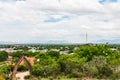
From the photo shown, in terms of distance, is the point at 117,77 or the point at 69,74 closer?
A: the point at 117,77

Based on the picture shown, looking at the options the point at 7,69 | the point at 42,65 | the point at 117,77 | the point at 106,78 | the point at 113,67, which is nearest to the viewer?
the point at 117,77

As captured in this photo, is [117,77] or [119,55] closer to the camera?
[117,77]

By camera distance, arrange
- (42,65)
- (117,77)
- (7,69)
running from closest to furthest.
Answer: (117,77)
(42,65)
(7,69)

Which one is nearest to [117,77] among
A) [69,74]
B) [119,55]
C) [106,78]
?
[106,78]

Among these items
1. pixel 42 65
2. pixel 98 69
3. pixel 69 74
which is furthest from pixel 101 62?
pixel 42 65

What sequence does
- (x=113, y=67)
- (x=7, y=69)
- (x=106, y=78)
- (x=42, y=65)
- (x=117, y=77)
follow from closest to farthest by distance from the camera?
1. (x=117, y=77)
2. (x=106, y=78)
3. (x=113, y=67)
4. (x=42, y=65)
5. (x=7, y=69)

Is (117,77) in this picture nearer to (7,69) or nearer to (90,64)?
(90,64)

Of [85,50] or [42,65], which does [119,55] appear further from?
[42,65]

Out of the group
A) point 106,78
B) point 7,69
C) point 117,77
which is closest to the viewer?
point 117,77
